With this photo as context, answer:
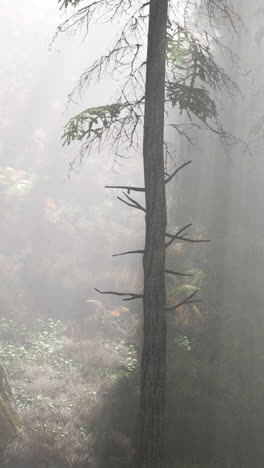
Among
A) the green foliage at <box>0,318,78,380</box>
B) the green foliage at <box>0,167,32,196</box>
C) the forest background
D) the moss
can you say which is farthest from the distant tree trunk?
the green foliage at <box>0,167,32,196</box>

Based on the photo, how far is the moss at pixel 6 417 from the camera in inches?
233

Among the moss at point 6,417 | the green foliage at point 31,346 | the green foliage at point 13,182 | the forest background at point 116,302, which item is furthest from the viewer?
the green foliage at point 13,182

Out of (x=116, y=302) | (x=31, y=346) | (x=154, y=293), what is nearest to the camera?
(x=154, y=293)

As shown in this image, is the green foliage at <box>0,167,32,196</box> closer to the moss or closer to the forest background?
the forest background

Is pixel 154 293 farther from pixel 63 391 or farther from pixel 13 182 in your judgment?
pixel 13 182

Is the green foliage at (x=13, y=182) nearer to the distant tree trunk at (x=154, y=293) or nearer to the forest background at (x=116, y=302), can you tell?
the forest background at (x=116, y=302)

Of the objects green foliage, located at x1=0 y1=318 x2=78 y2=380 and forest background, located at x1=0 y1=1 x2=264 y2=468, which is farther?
green foliage, located at x1=0 y1=318 x2=78 y2=380

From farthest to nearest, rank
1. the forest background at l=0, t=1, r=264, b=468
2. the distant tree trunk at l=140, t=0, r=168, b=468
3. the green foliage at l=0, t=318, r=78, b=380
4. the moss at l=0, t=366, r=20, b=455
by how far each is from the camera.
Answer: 1. the green foliage at l=0, t=318, r=78, b=380
2. the forest background at l=0, t=1, r=264, b=468
3. the moss at l=0, t=366, r=20, b=455
4. the distant tree trunk at l=140, t=0, r=168, b=468

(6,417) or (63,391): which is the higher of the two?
(6,417)

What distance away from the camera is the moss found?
5.91 metres

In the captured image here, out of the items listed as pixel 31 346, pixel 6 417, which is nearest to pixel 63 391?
pixel 6 417

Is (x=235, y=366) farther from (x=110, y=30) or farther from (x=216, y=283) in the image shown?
(x=110, y=30)

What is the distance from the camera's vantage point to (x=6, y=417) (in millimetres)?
6098

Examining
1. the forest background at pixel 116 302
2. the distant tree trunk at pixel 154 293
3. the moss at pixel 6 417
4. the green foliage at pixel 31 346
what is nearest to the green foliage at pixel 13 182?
the forest background at pixel 116 302
